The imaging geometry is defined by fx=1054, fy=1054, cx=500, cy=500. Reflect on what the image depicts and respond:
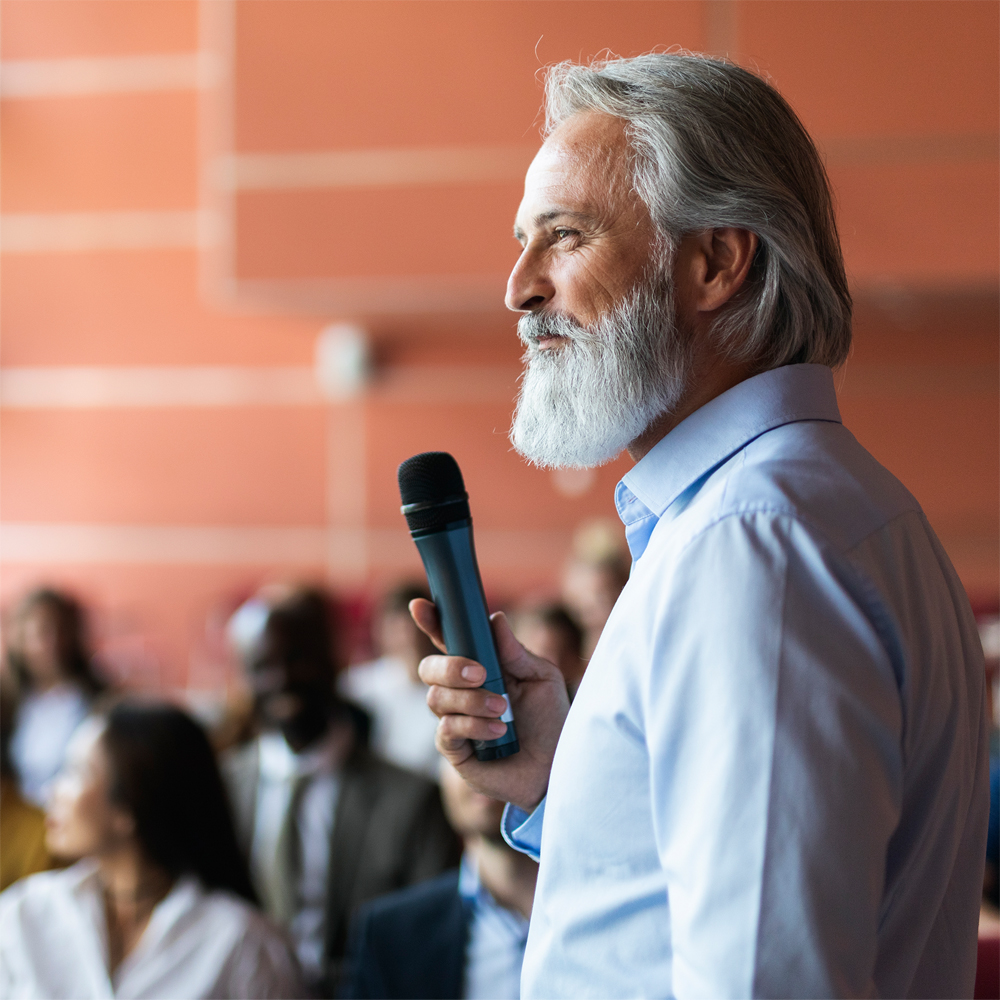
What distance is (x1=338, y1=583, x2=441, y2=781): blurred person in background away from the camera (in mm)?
3432

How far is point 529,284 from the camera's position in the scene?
1044mm

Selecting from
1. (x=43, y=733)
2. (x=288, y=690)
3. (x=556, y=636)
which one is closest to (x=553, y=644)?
(x=556, y=636)

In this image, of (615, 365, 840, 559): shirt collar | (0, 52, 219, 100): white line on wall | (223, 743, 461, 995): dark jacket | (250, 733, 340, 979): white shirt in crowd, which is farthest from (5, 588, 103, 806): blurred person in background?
(615, 365, 840, 559): shirt collar

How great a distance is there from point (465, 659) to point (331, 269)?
3.58m

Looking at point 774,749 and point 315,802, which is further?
point 315,802

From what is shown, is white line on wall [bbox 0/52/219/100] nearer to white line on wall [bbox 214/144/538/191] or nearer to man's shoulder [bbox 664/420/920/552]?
white line on wall [bbox 214/144/538/191]

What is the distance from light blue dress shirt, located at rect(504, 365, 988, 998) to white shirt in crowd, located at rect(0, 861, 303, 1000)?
115 centimetres

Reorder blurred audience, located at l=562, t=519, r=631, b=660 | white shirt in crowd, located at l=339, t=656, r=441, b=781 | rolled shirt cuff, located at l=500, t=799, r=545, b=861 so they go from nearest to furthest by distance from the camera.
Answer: rolled shirt cuff, located at l=500, t=799, r=545, b=861 < white shirt in crowd, located at l=339, t=656, r=441, b=781 < blurred audience, located at l=562, t=519, r=631, b=660

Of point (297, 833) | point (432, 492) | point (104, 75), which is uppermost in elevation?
point (104, 75)

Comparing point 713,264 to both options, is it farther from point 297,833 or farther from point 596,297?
point 297,833

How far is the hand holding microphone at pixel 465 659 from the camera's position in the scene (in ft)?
3.37

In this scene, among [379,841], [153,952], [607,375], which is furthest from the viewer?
[379,841]

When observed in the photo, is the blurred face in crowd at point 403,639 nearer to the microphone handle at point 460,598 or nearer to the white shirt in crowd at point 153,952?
the white shirt in crowd at point 153,952

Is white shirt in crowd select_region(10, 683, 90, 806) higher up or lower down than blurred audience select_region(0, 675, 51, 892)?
lower down
